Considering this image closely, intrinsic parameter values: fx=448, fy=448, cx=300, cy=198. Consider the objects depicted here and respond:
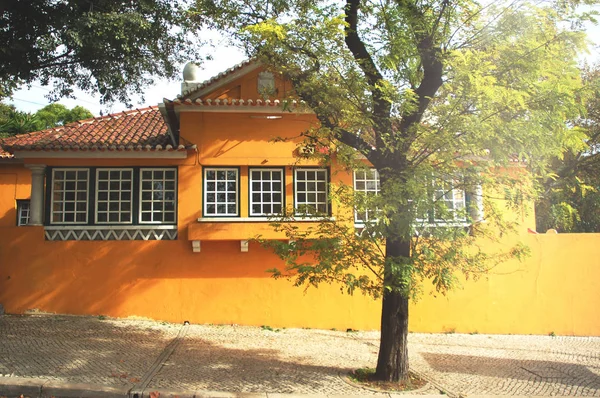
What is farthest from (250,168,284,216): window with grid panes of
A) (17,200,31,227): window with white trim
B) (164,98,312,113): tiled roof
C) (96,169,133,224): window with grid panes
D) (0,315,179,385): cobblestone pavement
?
(17,200,31,227): window with white trim

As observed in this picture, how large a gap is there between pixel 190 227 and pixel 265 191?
6.05ft

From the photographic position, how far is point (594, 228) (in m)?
16.6

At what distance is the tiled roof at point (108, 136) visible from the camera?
9623mm

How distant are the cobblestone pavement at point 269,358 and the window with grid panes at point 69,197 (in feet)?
7.13

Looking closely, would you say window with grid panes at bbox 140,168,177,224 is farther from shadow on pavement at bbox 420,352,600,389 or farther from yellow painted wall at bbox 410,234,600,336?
shadow on pavement at bbox 420,352,600,389

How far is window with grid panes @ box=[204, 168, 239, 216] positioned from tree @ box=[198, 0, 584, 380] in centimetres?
384

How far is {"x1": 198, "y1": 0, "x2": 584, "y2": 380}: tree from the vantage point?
5.56 meters

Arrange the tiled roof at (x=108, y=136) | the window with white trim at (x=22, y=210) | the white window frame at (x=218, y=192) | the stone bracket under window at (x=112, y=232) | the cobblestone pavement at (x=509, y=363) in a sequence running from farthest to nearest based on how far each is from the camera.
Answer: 1. the window with white trim at (x=22, y=210)
2. the white window frame at (x=218, y=192)
3. the stone bracket under window at (x=112, y=232)
4. the tiled roof at (x=108, y=136)
5. the cobblestone pavement at (x=509, y=363)

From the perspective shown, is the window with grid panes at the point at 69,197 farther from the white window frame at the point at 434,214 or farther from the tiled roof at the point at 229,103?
the white window frame at the point at 434,214

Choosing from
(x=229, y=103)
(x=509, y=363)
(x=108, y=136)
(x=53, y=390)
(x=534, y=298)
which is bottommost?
(x=509, y=363)

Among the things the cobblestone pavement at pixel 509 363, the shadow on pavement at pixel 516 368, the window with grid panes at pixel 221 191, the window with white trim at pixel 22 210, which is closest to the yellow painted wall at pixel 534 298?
the cobblestone pavement at pixel 509 363

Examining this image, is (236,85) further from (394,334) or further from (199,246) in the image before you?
(394,334)

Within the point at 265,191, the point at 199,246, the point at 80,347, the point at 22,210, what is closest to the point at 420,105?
the point at 265,191

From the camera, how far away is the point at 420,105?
21.0 feet
